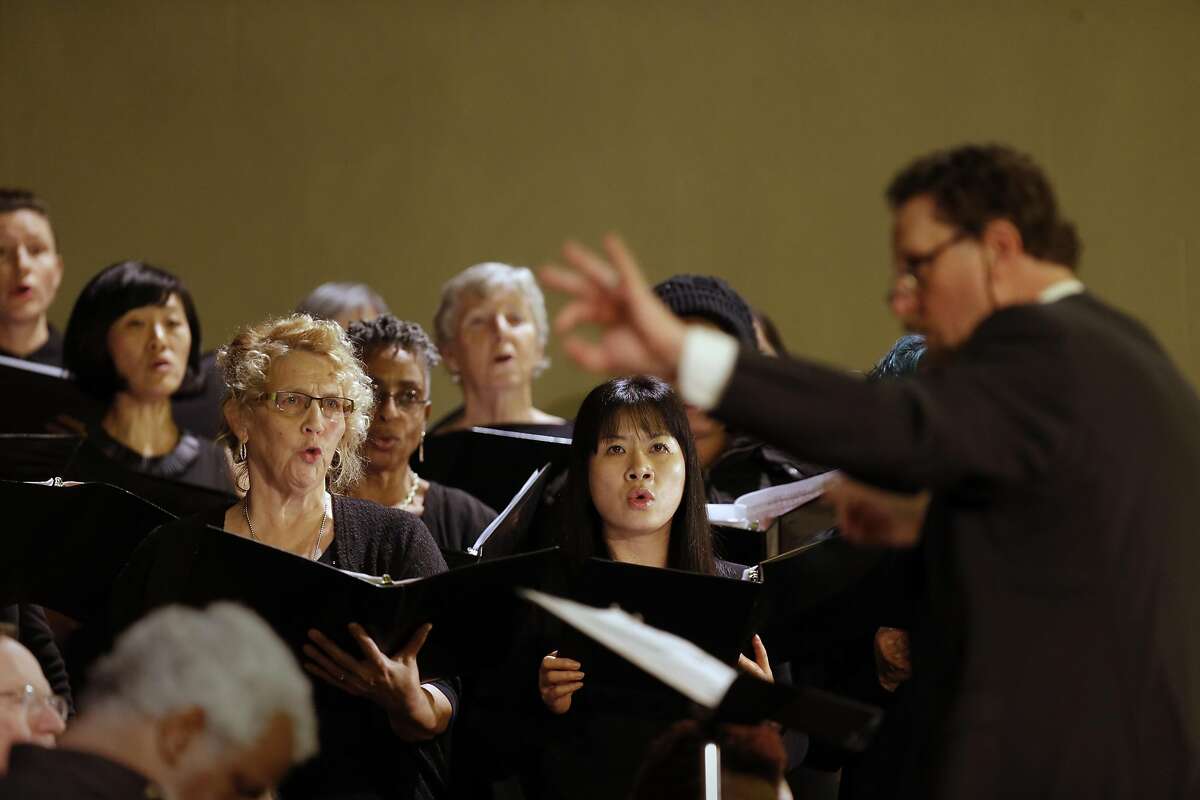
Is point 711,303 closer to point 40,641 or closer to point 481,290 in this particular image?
point 481,290

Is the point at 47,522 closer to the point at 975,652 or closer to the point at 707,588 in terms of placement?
the point at 707,588

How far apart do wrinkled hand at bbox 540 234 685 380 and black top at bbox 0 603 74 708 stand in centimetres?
196

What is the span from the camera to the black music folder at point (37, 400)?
4.11m

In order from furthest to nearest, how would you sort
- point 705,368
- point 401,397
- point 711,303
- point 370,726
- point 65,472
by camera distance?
1. point 711,303
2. point 401,397
3. point 65,472
4. point 370,726
5. point 705,368

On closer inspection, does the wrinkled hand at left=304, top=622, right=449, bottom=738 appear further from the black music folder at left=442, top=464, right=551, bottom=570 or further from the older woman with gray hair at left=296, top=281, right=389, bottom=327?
the older woman with gray hair at left=296, top=281, right=389, bottom=327

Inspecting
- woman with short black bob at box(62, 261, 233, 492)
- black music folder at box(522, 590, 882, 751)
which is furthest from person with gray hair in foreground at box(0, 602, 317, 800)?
woman with short black bob at box(62, 261, 233, 492)

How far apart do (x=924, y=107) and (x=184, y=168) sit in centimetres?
285

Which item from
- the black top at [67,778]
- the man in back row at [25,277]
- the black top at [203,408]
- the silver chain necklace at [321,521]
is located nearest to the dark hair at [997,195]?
the black top at [67,778]

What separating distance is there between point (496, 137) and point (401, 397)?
8.20 ft

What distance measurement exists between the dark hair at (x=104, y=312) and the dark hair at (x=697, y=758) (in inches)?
98.1

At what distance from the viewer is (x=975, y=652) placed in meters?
1.88

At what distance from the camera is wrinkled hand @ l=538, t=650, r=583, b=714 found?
302 centimetres

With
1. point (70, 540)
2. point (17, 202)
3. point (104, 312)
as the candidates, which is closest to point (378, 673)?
point (70, 540)

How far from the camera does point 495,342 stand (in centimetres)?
450
